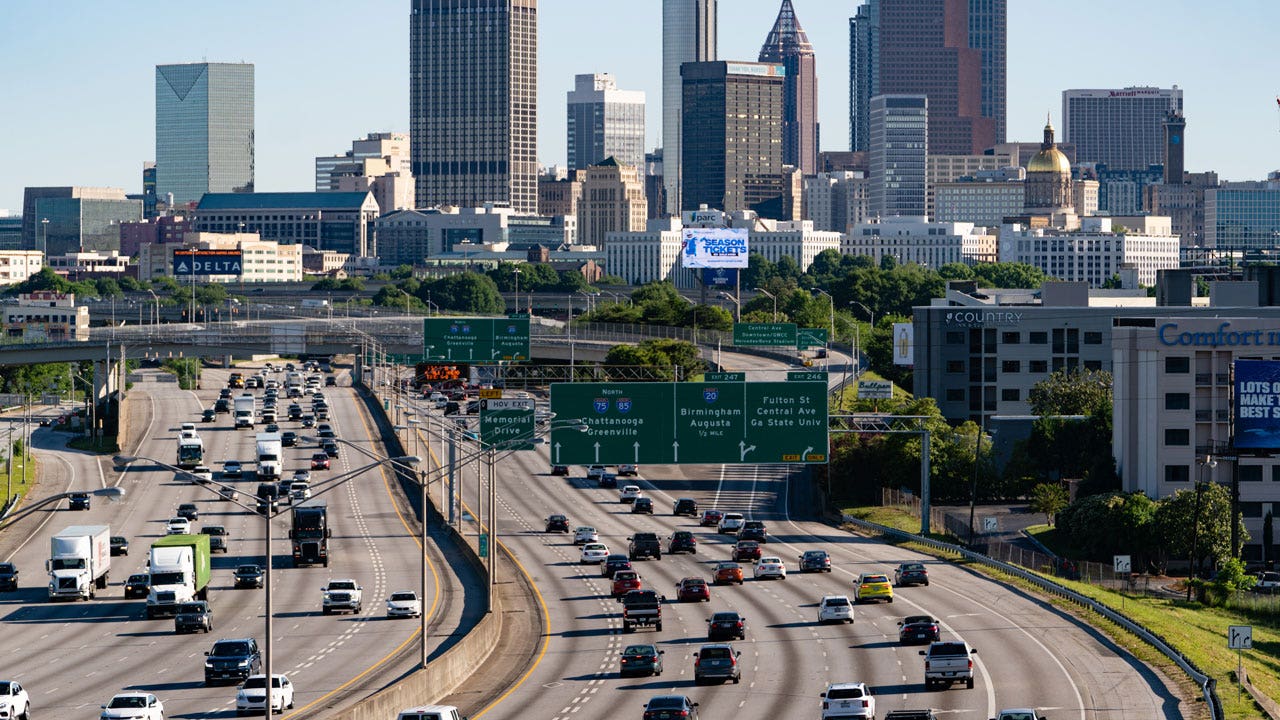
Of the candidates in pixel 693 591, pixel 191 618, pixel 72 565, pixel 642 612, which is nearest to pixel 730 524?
pixel 693 591

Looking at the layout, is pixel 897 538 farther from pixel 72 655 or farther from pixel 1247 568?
pixel 72 655

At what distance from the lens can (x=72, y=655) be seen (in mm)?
72625

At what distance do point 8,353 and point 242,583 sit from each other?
97.4m

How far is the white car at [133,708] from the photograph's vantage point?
54.9m

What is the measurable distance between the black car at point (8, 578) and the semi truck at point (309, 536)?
503 inches

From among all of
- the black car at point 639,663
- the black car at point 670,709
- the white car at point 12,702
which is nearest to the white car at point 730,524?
the black car at point 639,663

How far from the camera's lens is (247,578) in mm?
92375

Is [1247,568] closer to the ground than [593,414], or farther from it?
closer to the ground

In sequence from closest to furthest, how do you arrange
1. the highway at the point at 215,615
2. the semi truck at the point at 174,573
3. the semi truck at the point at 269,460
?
the highway at the point at 215,615, the semi truck at the point at 174,573, the semi truck at the point at 269,460

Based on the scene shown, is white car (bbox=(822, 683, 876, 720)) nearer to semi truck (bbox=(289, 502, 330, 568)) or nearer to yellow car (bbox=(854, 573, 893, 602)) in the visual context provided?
yellow car (bbox=(854, 573, 893, 602))

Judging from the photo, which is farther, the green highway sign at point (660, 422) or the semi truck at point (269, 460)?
the semi truck at point (269, 460)

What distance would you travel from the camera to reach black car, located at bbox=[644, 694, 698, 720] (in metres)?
54.9

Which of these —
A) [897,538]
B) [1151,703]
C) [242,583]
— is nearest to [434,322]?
[897,538]

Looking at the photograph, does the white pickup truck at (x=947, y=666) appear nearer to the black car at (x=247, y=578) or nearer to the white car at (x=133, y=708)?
the white car at (x=133, y=708)
